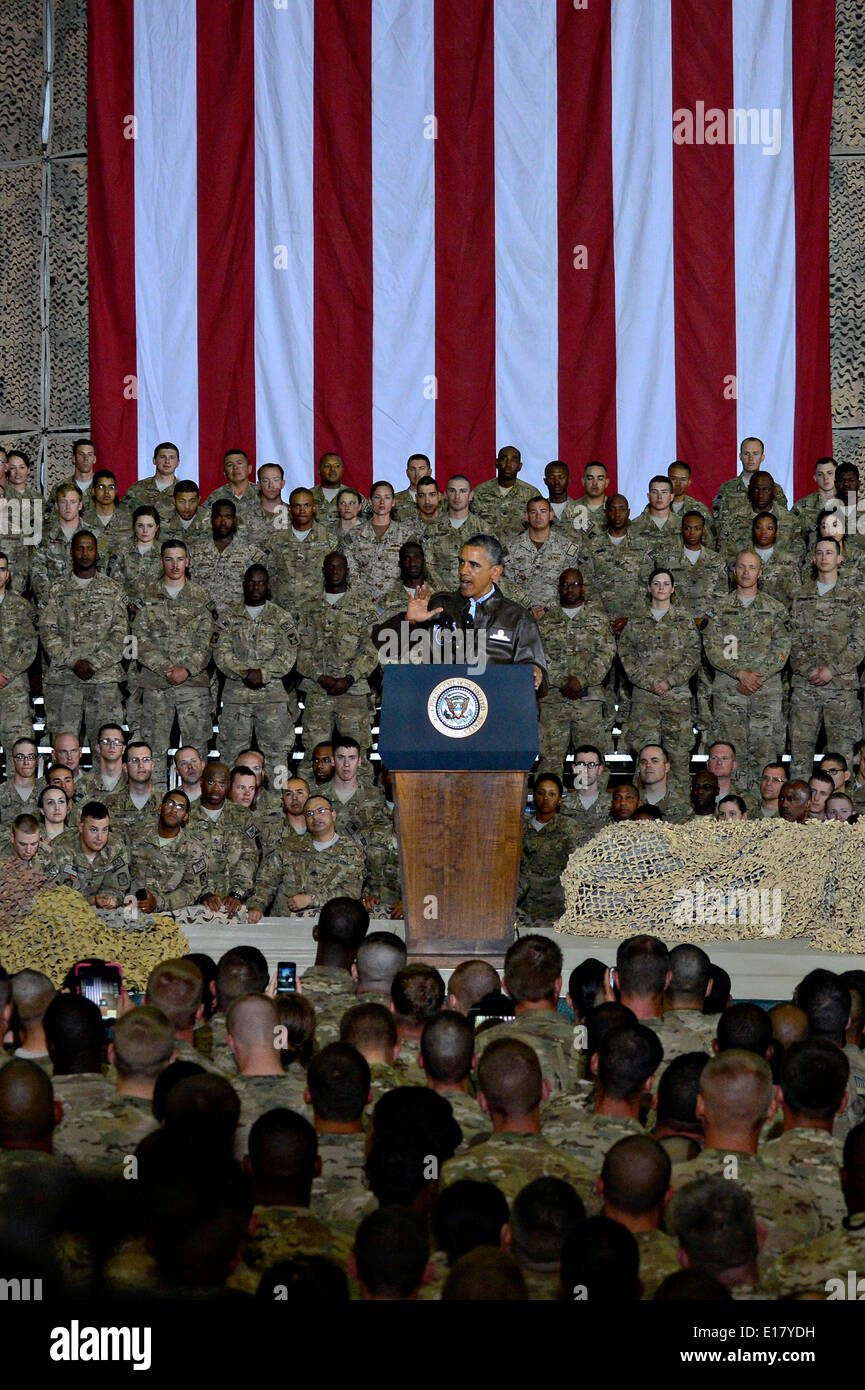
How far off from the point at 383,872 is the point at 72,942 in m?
2.61

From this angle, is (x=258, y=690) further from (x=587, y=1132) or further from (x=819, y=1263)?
(x=819, y=1263)

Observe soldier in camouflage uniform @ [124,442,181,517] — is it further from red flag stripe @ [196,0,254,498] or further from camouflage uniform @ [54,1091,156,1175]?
camouflage uniform @ [54,1091,156,1175]

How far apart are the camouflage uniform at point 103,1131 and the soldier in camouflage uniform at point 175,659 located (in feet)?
19.2

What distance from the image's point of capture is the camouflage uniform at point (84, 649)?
9766mm

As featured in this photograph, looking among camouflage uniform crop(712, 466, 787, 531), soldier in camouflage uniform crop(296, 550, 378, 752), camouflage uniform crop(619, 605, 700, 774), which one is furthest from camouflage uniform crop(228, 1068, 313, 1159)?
camouflage uniform crop(712, 466, 787, 531)

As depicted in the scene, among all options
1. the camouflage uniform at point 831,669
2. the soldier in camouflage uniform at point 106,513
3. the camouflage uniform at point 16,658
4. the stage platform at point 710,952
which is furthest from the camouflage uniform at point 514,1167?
the soldier in camouflage uniform at point 106,513

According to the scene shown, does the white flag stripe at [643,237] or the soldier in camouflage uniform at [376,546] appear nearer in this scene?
the soldier in camouflage uniform at [376,546]

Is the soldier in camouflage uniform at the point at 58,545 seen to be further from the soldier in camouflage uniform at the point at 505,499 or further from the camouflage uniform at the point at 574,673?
the camouflage uniform at the point at 574,673

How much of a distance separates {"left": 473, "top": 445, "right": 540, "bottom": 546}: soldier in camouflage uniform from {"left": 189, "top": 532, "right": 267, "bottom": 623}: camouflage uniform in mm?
1540

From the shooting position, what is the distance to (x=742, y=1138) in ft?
12.1
